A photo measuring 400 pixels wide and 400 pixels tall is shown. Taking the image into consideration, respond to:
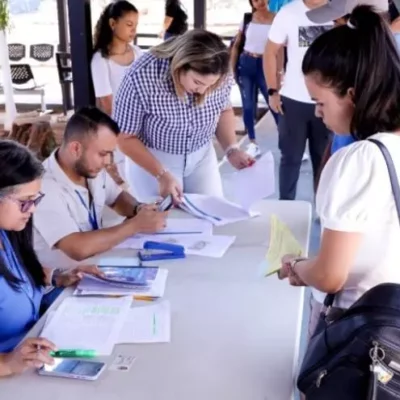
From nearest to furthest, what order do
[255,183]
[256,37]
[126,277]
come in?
1. [126,277]
2. [255,183]
3. [256,37]

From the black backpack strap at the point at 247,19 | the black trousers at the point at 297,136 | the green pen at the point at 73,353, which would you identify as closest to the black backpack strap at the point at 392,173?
the green pen at the point at 73,353

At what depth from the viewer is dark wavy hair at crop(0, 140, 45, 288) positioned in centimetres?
156

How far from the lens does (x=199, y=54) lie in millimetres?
2102

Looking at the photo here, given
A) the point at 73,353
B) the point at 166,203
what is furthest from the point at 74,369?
the point at 166,203

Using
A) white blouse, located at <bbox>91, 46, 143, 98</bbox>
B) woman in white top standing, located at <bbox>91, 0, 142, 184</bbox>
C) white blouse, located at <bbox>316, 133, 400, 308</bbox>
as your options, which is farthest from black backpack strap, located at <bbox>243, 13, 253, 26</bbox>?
white blouse, located at <bbox>316, 133, 400, 308</bbox>

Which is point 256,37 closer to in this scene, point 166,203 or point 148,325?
point 166,203

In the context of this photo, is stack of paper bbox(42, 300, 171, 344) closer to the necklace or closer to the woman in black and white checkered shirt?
the woman in black and white checkered shirt

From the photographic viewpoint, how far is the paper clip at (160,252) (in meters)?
1.89

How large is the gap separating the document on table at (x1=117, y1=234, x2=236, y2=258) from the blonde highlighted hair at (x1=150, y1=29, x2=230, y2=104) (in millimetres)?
565

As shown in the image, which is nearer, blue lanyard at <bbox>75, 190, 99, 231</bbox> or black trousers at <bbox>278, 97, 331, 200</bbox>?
blue lanyard at <bbox>75, 190, 99, 231</bbox>

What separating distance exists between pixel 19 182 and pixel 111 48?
2.14 metres

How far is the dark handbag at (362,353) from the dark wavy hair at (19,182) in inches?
32.1

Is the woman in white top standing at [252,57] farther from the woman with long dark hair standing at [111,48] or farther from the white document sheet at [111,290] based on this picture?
the white document sheet at [111,290]

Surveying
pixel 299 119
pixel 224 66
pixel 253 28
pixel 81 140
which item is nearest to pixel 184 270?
pixel 81 140
